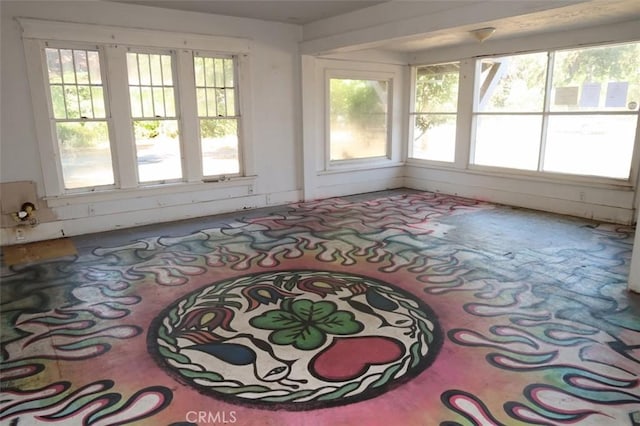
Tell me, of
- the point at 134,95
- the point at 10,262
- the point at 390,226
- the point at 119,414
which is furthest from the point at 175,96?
the point at 119,414

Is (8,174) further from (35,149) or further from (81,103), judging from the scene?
(81,103)

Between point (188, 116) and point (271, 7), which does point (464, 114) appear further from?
point (188, 116)

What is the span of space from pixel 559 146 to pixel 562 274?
3.18 m

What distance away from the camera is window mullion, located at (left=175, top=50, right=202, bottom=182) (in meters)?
5.94

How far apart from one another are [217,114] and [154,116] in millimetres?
909

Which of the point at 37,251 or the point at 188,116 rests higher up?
the point at 188,116

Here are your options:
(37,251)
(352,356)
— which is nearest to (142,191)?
(37,251)

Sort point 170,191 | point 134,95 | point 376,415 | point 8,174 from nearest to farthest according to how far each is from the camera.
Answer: point 376,415, point 8,174, point 134,95, point 170,191

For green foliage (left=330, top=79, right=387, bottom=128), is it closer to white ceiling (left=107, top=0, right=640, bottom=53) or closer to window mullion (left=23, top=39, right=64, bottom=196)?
white ceiling (left=107, top=0, right=640, bottom=53)

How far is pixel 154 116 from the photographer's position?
19.3ft

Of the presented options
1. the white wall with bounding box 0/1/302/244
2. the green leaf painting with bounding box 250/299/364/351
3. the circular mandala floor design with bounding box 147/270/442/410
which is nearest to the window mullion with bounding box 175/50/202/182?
the white wall with bounding box 0/1/302/244

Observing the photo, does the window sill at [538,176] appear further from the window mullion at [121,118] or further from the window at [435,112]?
the window mullion at [121,118]

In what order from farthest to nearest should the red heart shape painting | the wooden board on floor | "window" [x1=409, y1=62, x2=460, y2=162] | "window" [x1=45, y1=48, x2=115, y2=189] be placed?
"window" [x1=409, y1=62, x2=460, y2=162] → "window" [x1=45, y1=48, x2=115, y2=189] → the wooden board on floor → the red heart shape painting

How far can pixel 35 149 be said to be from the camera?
16.8ft
